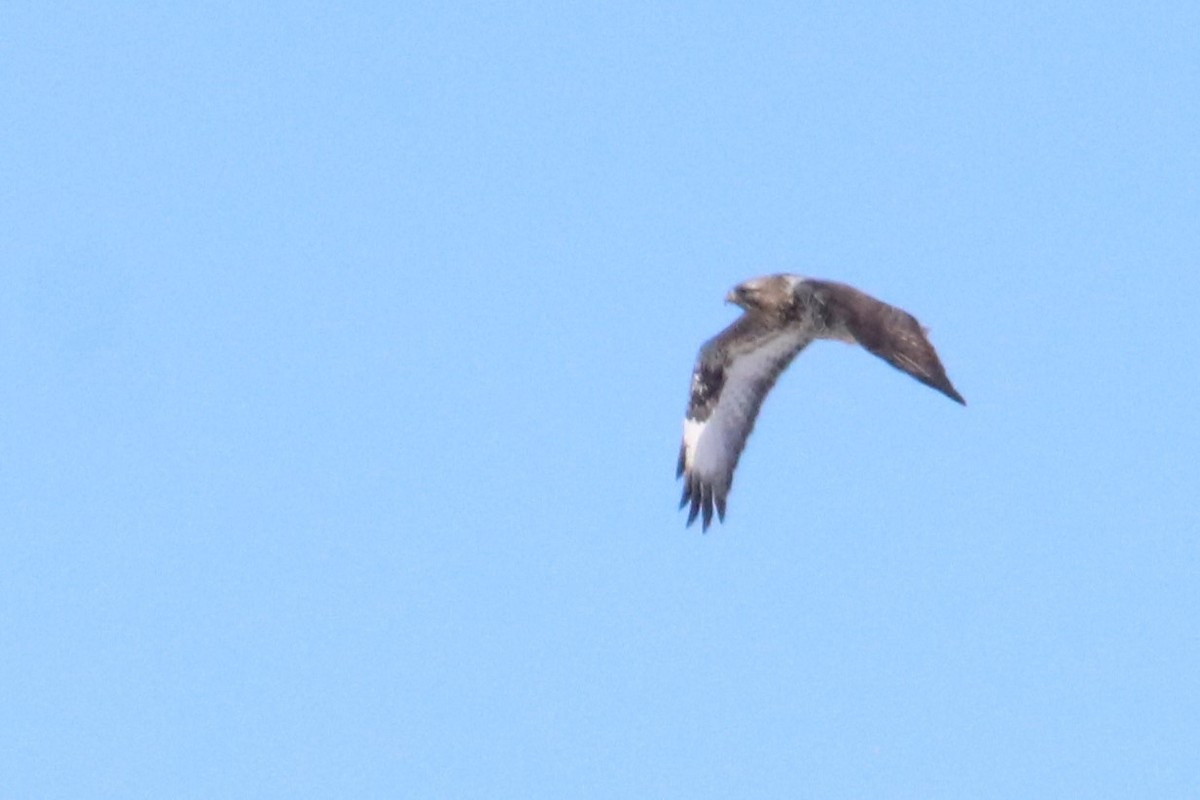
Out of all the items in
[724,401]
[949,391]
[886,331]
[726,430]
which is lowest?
[949,391]

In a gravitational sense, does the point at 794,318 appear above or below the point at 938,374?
above

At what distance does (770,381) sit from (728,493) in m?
1.10

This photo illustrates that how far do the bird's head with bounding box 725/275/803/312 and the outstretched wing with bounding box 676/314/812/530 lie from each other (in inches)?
23.6

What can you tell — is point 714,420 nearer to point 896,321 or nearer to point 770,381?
point 770,381

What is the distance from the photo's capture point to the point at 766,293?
56.6 feet

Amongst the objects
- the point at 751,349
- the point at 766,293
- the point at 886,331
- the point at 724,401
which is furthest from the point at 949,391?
the point at 724,401

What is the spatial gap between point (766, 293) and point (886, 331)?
2.09 meters

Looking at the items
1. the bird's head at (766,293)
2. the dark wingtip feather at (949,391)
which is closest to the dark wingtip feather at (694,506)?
the bird's head at (766,293)

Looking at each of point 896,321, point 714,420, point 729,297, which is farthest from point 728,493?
point 896,321

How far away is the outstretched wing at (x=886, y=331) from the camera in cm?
1469

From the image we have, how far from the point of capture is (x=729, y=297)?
57.7ft

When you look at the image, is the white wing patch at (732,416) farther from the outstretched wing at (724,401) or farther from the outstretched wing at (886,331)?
the outstretched wing at (886,331)

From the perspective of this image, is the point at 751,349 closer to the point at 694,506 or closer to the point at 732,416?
the point at 732,416

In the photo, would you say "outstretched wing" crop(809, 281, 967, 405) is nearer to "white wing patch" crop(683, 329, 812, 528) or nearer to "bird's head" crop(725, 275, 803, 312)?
"bird's head" crop(725, 275, 803, 312)
